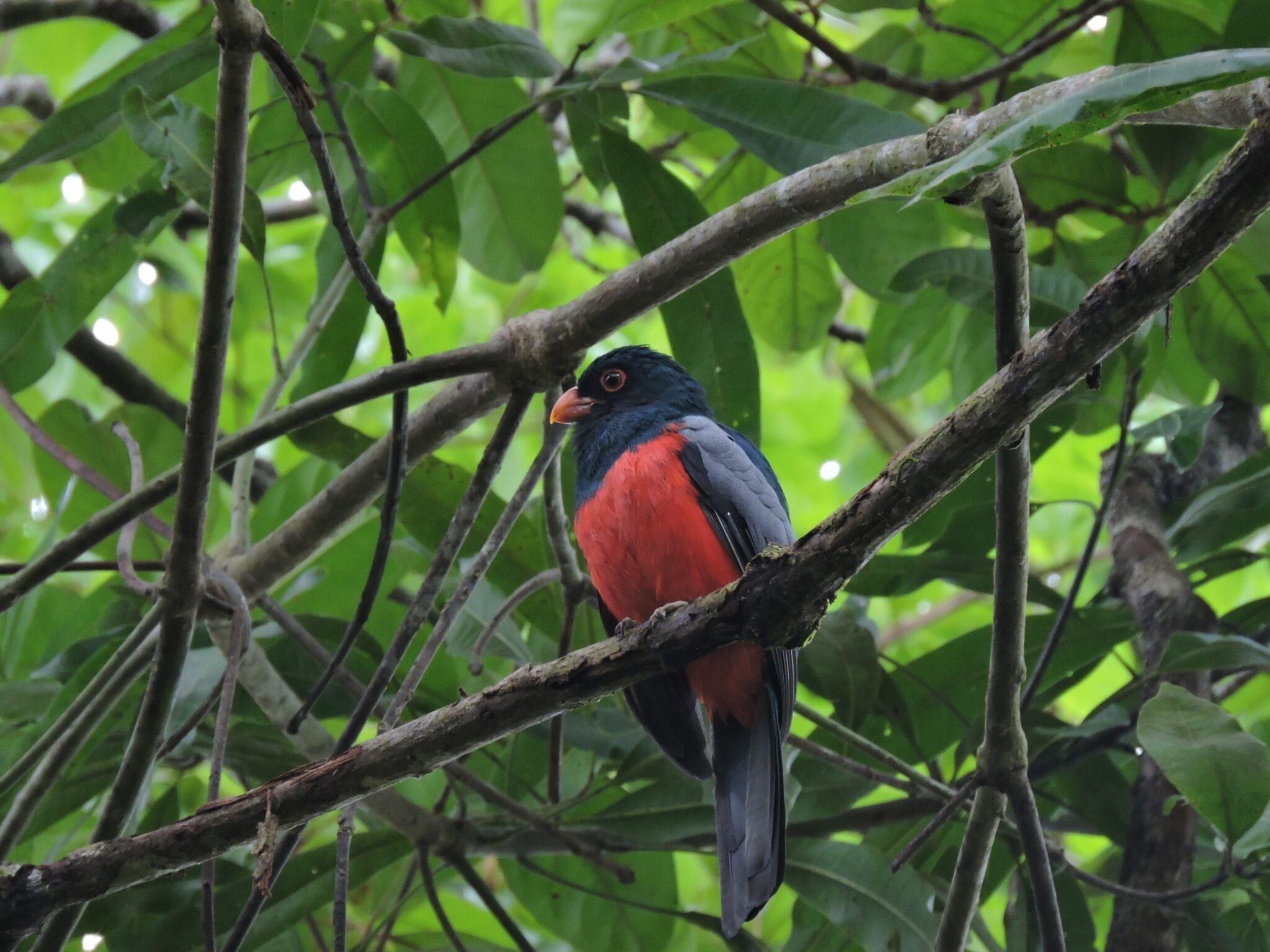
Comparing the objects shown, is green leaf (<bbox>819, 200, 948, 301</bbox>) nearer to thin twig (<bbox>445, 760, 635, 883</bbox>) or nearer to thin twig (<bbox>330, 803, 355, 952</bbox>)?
thin twig (<bbox>445, 760, 635, 883</bbox>)

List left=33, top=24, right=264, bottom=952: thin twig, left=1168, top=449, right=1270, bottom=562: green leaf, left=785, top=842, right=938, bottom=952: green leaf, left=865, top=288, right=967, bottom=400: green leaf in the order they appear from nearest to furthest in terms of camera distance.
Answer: left=33, top=24, right=264, bottom=952: thin twig < left=785, top=842, right=938, bottom=952: green leaf < left=1168, top=449, right=1270, bottom=562: green leaf < left=865, top=288, right=967, bottom=400: green leaf

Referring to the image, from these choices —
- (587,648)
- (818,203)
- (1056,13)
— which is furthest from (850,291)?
(587,648)

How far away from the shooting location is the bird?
351 centimetres

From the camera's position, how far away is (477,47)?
3.42 meters

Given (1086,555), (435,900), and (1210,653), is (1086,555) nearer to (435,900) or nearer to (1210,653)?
(1210,653)

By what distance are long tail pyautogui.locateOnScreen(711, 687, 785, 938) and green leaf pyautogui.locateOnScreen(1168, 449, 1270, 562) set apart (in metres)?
1.58

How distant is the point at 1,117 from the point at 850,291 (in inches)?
218

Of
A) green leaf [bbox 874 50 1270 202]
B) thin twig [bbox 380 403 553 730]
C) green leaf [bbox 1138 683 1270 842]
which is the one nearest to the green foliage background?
green leaf [bbox 1138 683 1270 842]

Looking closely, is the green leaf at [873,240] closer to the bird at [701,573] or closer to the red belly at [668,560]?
the bird at [701,573]

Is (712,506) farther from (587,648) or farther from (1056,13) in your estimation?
(1056,13)

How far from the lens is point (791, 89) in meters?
3.54

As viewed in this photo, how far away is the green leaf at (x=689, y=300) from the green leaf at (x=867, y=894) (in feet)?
4.87

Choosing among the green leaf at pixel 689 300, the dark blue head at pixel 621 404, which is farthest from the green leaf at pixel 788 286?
the green leaf at pixel 689 300

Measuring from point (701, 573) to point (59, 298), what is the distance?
217 cm
